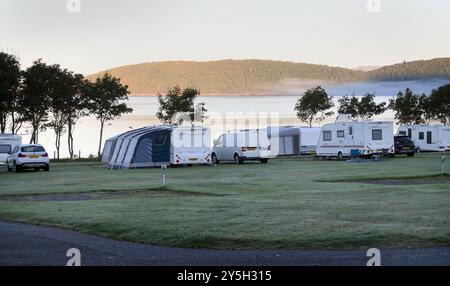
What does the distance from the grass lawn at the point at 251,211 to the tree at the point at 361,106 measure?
5561 centimetres

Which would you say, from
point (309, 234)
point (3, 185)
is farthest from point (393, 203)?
point (3, 185)

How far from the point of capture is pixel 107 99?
68250mm

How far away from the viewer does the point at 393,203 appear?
60.3 feet

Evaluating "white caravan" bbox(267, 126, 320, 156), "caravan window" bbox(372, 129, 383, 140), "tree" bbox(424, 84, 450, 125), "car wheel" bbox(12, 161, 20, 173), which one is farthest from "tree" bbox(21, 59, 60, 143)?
"tree" bbox(424, 84, 450, 125)

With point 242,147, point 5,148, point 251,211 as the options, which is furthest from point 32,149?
point 251,211

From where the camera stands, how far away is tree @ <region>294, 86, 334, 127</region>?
263 feet

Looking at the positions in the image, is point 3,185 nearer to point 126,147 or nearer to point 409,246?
point 126,147

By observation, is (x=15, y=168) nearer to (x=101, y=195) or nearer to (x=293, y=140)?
(x=101, y=195)

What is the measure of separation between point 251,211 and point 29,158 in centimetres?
2610

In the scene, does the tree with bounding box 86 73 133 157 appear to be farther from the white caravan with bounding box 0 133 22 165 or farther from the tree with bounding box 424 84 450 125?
the tree with bounding box 424 84 450 125

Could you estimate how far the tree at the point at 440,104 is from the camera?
84.1 meters

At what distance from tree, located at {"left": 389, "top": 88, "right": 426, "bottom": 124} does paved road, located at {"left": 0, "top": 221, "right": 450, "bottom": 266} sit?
7716 centimetres

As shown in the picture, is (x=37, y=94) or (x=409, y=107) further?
(x=409, y=107)
